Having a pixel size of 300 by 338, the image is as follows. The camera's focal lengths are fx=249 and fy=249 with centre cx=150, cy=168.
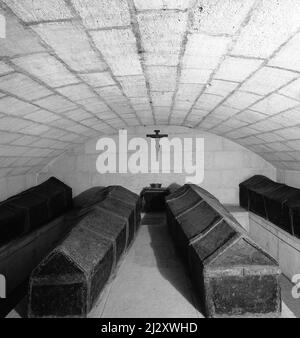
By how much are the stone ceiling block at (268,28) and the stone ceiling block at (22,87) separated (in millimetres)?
2544

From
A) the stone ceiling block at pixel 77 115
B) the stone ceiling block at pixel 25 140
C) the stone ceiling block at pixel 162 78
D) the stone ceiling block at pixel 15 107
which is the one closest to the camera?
the stone ceiling block at pixel 162 78

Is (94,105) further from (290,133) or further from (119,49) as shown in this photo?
(290,133)

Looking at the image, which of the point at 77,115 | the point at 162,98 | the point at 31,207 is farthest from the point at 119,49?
the point at 31,207

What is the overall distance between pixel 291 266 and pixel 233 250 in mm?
4004

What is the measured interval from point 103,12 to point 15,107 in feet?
8.03

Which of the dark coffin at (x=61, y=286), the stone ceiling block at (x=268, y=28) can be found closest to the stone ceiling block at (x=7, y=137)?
the dark coffin at (x=61, y=286)

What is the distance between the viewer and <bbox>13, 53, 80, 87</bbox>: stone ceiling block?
272 centimetres

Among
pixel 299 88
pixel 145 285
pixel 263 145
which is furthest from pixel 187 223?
pixel 263 145

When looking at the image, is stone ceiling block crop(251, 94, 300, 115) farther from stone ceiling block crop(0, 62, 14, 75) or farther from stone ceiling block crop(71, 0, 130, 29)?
stone ceiling block crop(0, 62, 14, 75)

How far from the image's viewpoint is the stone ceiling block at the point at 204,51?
2473mm

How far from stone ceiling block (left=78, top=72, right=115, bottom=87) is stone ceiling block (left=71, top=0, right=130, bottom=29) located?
45.9 inches

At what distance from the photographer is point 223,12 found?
6.72 ft

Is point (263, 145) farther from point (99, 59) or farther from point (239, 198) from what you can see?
point (99, 59)

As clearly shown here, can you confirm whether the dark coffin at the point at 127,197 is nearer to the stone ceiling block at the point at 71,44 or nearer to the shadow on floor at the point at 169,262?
the shadow on floor at the point at 169,262
